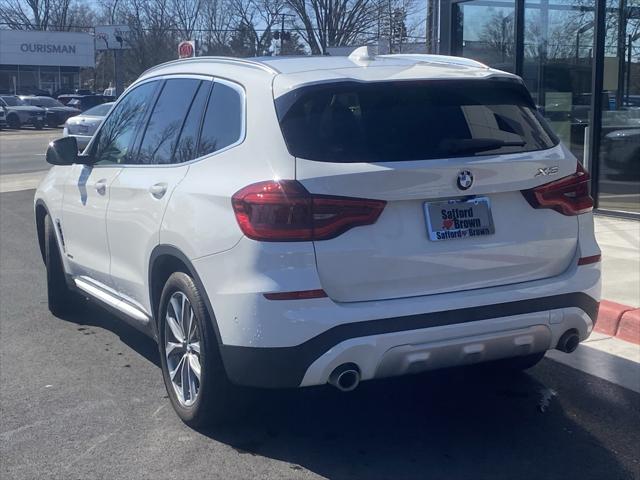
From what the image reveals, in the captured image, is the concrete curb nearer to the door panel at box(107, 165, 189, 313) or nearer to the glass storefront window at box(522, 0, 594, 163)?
the door panel at box(107, 165, 189, 313)

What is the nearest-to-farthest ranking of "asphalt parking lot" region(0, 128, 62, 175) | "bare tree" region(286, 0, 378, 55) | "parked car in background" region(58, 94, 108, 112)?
"asphalt parking lot" region(0, 128, 62, 175)
"bare tree" region(286, 0, 378, 55)
"parked car in background" region(58, 94, 108, 112)

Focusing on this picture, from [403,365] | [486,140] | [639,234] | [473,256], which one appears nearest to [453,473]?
[403,365]

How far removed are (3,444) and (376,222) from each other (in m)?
2.23

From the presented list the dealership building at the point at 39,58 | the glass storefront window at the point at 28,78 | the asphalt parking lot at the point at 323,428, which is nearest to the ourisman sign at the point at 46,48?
the dealership building at the point at 39,58

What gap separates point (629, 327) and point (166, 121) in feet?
11.4

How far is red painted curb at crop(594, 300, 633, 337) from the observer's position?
251 inches

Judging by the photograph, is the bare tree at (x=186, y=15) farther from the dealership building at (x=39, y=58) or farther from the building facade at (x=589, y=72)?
the building facade at (x=589, y=72)

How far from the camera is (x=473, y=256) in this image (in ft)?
13.8

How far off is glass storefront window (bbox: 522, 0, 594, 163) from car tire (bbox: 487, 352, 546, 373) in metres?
6.43

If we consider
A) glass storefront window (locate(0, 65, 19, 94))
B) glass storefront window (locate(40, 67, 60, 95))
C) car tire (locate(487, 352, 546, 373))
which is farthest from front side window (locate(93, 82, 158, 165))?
glass storefront window (locate(40, 67, 60, 95))

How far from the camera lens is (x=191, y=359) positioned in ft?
15.2

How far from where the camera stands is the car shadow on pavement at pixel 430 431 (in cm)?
426

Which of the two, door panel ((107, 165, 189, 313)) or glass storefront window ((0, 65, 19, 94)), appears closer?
door panel ((107, 165, 189, 313))

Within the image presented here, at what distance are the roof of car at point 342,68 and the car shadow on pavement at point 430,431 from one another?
1708 millimetres
